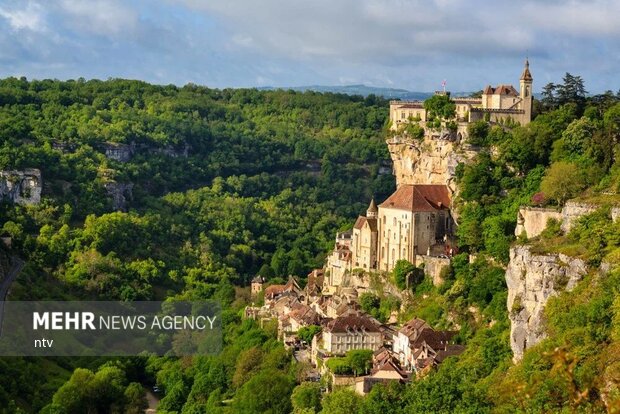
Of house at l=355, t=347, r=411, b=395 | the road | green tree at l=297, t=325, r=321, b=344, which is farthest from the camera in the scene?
the road

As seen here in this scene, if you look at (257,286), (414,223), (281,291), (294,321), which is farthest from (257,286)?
(414,223)

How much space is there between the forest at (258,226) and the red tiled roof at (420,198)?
155cm

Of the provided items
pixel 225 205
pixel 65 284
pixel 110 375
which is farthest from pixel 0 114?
pixel 110 375

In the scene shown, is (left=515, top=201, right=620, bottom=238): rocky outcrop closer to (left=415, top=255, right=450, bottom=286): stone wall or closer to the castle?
(left=415, top=255, right=450, bottom=286): stone wall

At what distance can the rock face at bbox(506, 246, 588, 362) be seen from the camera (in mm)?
40519

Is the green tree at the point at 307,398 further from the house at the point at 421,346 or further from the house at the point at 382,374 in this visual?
the house at the point at 421,346

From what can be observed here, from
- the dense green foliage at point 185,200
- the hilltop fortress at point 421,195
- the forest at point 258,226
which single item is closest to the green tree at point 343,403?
the forest at point 258,226

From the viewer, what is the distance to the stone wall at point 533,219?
4881cm

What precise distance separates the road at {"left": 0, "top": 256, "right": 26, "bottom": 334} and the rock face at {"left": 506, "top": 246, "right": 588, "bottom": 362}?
32097mm

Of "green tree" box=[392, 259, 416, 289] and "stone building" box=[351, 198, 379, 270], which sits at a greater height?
"stone building" box=[351, 198, 379, 270]

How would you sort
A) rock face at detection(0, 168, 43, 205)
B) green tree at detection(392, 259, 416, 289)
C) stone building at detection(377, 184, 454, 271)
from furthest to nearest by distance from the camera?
rock face at detection(0, 168, 43, 205), stone building at detection(377, 184, 454, 271), green tree at detection(392, 259, 416, 289)

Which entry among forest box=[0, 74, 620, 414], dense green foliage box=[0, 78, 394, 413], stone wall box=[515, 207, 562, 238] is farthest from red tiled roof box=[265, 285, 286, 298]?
stone wall box=[515, 207, 562, 238]

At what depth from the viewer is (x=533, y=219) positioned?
4991 centimetres

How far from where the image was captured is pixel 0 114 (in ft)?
341
